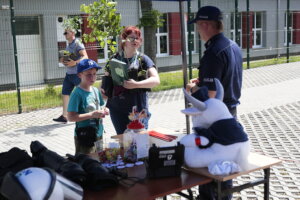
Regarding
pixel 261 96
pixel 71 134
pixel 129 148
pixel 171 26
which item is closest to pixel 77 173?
pixel 129 148

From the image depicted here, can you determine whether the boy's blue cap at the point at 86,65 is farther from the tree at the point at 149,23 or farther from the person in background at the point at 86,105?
the tree at the point at 149,23

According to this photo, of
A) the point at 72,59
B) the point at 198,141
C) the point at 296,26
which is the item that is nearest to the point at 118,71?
the point at 198,141

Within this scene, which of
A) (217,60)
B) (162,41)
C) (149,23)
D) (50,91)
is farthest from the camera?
(162,41)

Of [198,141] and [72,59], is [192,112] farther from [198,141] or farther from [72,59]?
[72,59]

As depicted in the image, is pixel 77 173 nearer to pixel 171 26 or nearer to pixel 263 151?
pixel 263 151

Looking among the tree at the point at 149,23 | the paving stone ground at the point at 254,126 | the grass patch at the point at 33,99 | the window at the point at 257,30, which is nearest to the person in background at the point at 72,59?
the paving stone ground at the point at 254,126

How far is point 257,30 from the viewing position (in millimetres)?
21641

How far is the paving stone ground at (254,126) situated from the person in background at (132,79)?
3.36 ft

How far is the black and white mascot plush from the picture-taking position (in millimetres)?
2621

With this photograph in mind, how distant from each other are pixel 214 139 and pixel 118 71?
1.28m

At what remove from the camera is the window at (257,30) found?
70.8 feet

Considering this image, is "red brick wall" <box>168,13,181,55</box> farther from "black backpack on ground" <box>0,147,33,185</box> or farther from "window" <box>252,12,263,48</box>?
"black backpack on ground" <box>0,147,33,185</box>

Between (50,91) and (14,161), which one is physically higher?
(14,161)

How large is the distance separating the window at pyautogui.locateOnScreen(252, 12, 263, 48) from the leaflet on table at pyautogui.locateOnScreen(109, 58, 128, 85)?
1886 centimetres
